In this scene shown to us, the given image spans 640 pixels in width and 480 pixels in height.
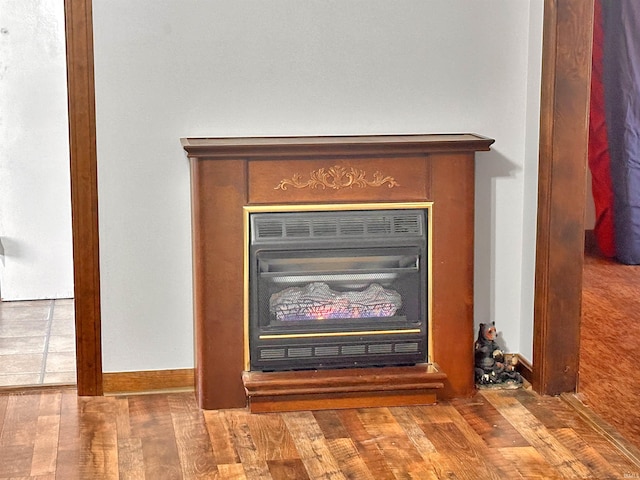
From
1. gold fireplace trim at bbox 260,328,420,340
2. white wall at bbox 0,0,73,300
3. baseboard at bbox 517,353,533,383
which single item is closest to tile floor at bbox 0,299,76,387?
white wall at bbox 0,0,73,300

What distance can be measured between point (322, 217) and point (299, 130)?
0.35 m

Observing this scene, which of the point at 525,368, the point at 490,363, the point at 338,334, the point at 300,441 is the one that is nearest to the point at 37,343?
the point at 338,334

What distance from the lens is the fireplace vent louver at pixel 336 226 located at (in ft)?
11.2

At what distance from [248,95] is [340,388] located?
41.1 inches

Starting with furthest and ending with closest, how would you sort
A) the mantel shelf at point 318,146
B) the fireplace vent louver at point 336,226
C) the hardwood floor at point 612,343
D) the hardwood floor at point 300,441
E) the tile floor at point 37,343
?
1. the tile floor at point 37,343
2. the hardwood floor at point 612,343
3. the fireplace vent louver at point 336,226
4. the mantel shelf at point 318,146
5. the hardwood floor at point 300,441

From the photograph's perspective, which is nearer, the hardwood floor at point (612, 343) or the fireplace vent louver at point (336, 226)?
the fireplace vent louver at point (336, 226)

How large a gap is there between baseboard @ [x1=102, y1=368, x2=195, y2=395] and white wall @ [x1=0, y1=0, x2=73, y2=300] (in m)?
1.63

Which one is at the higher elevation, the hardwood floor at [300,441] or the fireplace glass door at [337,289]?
the fireplace glass door at [337,289]

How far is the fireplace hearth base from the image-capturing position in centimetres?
344

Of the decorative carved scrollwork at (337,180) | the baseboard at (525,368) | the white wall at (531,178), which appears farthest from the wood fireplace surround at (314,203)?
the baseboard at (525,368)

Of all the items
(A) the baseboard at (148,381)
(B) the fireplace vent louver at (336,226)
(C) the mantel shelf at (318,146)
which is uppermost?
(C) the mantel shelf at (318,146)

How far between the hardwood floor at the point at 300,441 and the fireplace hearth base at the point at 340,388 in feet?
0.14

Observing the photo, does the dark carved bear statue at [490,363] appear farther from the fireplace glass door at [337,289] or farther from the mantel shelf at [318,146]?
the mantel shelf at [318,146]

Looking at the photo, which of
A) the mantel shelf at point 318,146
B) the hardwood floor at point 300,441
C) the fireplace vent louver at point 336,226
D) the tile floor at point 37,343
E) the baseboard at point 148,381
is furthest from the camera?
the tile floor at point 37,343
